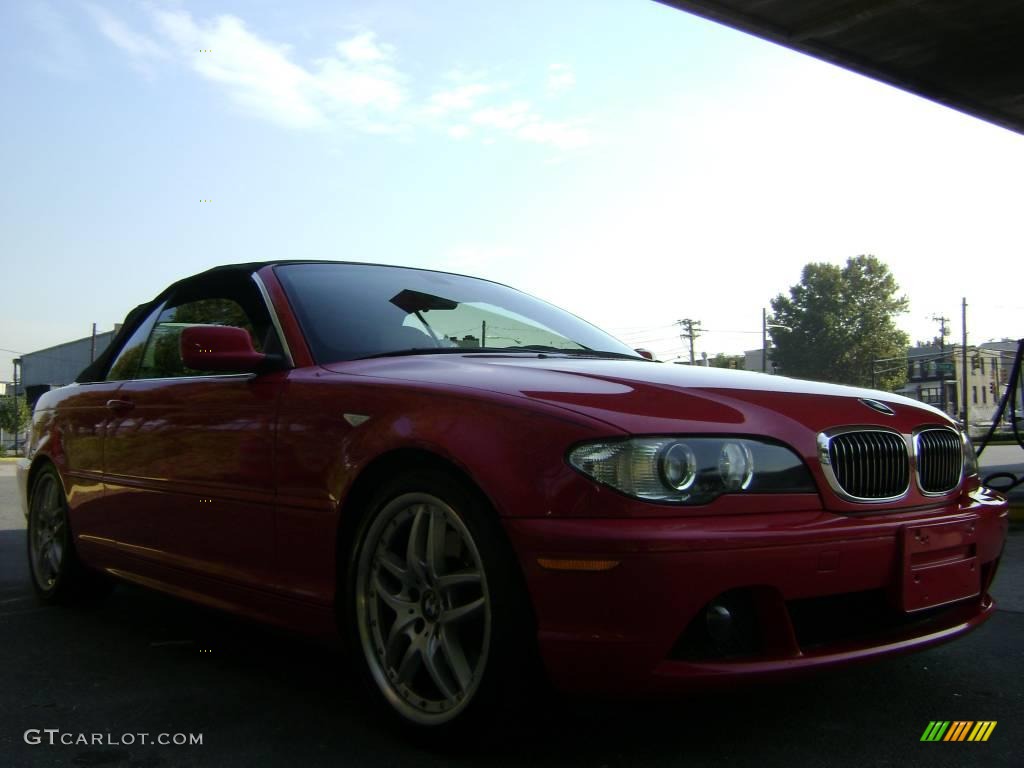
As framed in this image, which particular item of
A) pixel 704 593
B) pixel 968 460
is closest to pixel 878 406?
pixel 968 460

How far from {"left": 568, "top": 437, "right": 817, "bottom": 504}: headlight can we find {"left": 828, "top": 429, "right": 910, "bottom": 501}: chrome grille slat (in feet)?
0.71

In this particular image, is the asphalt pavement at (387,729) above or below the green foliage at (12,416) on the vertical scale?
above

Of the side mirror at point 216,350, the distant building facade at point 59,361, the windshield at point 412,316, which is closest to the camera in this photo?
the side mirror at point 216,350

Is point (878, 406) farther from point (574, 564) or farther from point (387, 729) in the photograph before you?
point (387, 729)

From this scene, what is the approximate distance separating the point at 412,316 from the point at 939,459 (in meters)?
1.76

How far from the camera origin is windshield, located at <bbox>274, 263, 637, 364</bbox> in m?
3.22

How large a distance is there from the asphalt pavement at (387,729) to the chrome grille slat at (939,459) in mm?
636

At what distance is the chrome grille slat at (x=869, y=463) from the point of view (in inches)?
95.1

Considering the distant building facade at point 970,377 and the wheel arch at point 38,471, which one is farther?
the distant building facade at point 970,377

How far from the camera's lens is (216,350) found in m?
3.10

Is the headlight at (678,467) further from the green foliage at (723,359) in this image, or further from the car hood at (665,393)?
the green foliage at (723,359)

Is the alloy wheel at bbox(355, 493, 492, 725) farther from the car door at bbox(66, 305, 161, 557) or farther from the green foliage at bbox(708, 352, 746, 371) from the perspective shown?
the green foliage at bbox(708, 352, 746, 371)

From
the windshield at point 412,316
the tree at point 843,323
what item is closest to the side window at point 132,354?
the windshield at point 412,316

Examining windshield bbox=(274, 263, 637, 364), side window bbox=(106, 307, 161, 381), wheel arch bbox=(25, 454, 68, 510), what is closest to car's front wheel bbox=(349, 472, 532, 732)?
windshield bbox=(274, 263, 637, 364)
